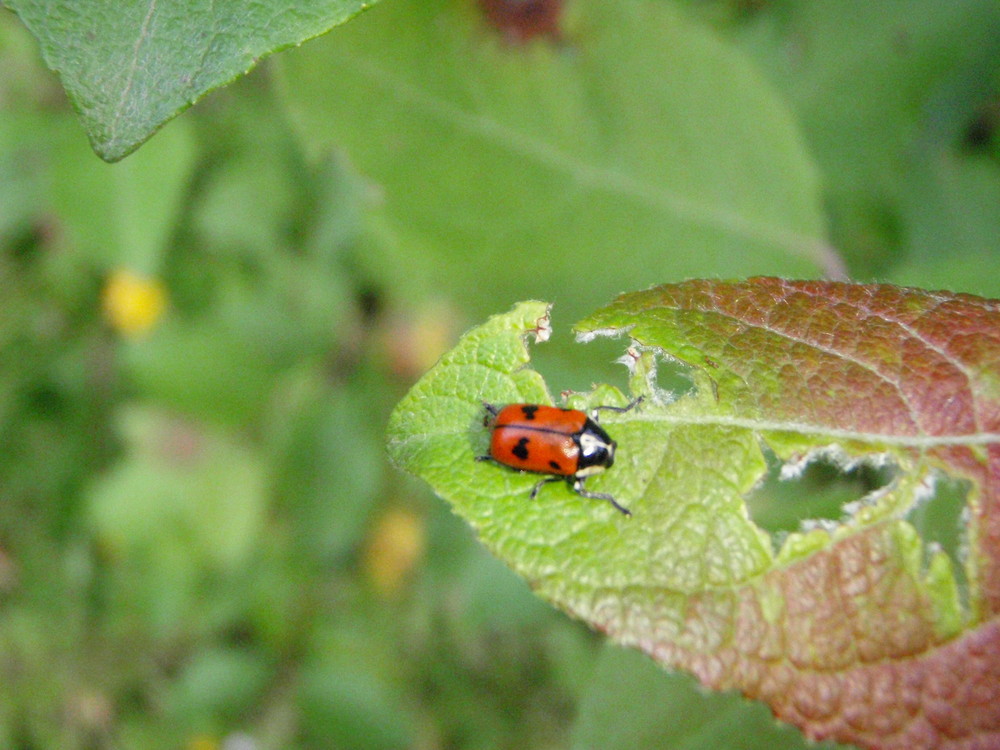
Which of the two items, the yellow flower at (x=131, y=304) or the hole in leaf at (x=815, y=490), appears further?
the yellow flower at (x=131, y=304)

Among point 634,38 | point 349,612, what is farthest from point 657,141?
point 349,612

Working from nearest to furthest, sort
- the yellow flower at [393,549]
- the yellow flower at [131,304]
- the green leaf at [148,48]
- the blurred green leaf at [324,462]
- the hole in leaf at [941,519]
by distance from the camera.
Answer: the green leaf at [148,48], the hole in leaf at [941,519], the blurred green leaf at [324,462], the yellow flower at [131,304], the yellow flower at [393,549]

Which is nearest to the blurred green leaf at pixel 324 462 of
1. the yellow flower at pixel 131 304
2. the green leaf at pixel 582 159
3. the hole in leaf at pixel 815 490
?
the yellow flower at pixel 131 304

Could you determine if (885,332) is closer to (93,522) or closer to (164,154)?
(164,154)

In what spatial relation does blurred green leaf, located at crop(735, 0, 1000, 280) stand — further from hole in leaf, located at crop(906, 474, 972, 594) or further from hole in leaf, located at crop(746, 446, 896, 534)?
hole in leaf, located at crop(906, 474, 972, 594)

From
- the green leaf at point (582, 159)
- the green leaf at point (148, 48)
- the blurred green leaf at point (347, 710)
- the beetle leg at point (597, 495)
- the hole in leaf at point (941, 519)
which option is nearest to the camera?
the green leaf at point (148, 48)

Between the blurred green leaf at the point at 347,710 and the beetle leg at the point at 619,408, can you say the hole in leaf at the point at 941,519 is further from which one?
the blurred green leaf at the point at 347,710

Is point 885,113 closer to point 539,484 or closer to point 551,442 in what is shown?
point 551,442


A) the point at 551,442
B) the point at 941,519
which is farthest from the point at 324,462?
the point at 941,519

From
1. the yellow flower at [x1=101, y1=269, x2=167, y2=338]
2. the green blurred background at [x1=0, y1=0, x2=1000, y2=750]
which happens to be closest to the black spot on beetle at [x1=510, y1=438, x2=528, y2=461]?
the green blurred background at [x1=0, y1=0, x2=1000, y2=750]
